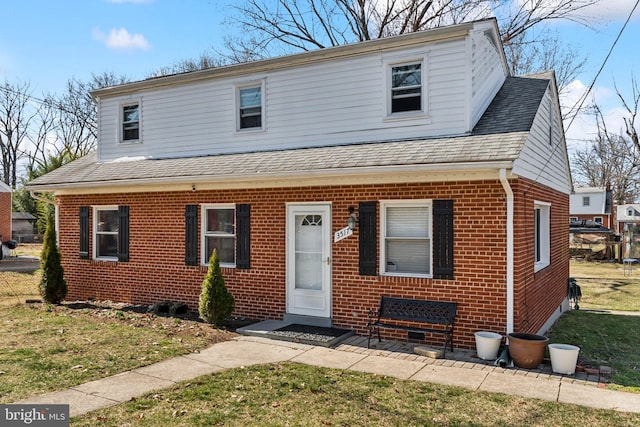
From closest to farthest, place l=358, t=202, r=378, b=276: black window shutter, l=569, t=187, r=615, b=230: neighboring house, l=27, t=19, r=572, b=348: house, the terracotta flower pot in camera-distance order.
→ the terracotta flower pot
l=27, t=19, r=572, b=348: house
l=358, t=202, r=378, b=276: black window shutter
l=569, t=187, r=615, b=230: neighboring house

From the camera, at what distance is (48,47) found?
1717cm

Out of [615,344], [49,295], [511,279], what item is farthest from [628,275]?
[49,295]

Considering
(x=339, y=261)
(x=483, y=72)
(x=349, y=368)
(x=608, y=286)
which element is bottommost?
(x=608, y=286)

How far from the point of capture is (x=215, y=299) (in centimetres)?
887

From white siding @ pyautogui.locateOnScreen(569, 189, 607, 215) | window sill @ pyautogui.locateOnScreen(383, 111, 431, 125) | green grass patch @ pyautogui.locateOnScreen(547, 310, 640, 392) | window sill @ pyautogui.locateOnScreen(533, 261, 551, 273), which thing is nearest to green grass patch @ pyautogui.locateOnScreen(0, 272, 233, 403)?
window sill @ pyautogui.locateOnScreen(383, 111, 431, 125)

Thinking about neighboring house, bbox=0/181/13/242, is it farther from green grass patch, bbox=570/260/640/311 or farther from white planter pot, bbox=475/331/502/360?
green grass patch, bbox=570/260/640/311

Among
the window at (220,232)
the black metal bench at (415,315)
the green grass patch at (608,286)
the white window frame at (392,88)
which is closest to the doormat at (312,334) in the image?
the black metal bench at (415,315)

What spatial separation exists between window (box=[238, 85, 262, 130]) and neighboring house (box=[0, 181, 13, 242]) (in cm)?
2182

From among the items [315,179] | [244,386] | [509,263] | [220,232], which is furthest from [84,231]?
[509,263]

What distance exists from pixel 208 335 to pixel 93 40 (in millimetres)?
12611

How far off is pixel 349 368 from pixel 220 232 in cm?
465

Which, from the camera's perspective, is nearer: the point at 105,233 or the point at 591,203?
the point at 105,233

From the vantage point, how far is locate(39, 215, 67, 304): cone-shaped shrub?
36.8 feet

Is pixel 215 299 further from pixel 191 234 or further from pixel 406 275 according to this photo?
pixel 406 275
